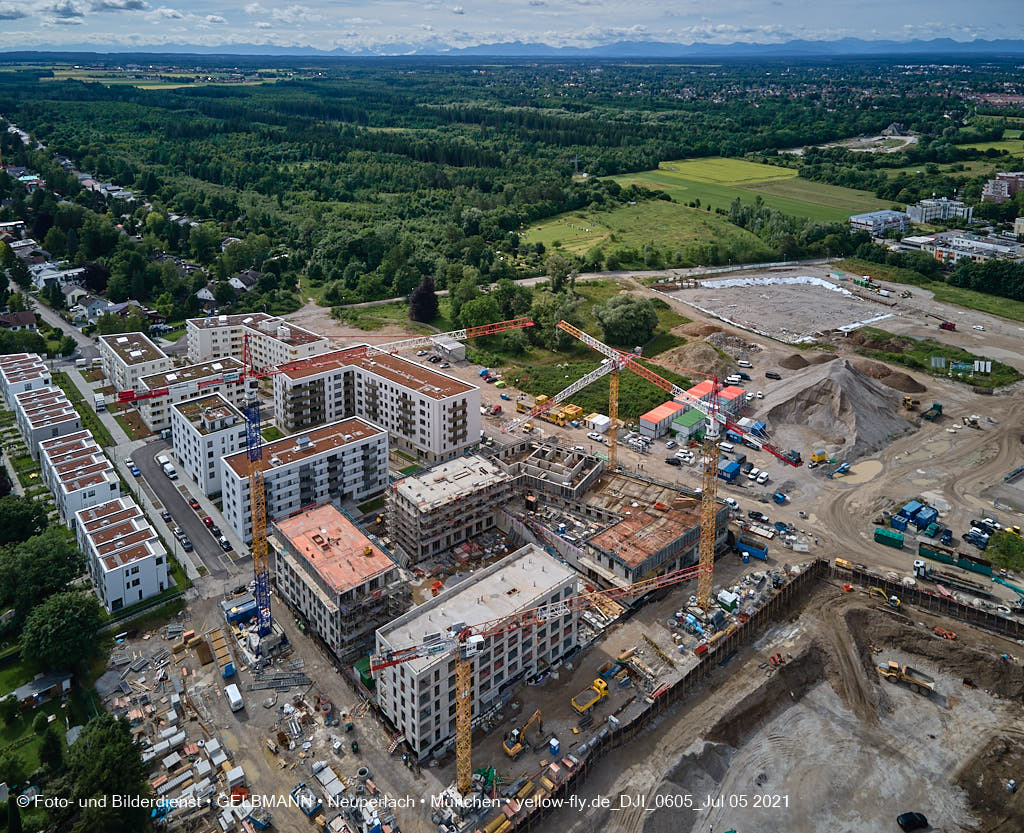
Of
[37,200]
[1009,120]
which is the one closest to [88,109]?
[37,200]

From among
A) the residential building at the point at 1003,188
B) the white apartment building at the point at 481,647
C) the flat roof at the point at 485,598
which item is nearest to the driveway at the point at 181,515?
the flat roof at the point at 485,598

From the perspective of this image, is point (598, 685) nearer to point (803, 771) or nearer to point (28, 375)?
point (803, 771)

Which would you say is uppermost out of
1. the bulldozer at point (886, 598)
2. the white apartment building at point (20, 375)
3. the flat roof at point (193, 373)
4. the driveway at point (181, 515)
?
the flat roof at point (193, 373)

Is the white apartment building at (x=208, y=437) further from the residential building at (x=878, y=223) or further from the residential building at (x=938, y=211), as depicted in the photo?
the residential building at (x=938, y=211)

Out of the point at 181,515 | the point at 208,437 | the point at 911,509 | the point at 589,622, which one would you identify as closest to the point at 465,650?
the point at 589,622

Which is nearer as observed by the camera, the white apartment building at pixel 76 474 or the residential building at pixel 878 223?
the white apartment building at pixel 76 474

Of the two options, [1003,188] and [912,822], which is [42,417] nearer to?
[912,822]

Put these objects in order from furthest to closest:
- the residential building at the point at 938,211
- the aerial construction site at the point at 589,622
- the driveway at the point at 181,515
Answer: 1. the residential building at the point at 938,211
2. the driveway at the point at 181,515
3. the aerial construction site at the point at 589,622
